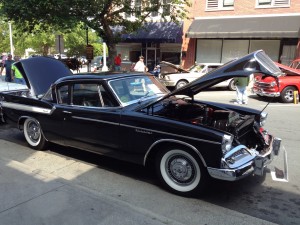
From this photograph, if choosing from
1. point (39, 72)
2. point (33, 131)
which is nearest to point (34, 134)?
point (33, 131)

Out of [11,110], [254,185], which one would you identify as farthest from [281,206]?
[11,110]

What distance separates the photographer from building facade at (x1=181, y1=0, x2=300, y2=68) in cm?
1852

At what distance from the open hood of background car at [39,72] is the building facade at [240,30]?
45.2 feet

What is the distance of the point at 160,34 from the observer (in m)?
21.7

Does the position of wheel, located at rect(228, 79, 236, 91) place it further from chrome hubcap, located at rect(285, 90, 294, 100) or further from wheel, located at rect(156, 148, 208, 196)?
wheel, located at rect(156, 148, 208, 196)

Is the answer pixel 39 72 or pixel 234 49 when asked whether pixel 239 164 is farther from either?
pixel 234 49

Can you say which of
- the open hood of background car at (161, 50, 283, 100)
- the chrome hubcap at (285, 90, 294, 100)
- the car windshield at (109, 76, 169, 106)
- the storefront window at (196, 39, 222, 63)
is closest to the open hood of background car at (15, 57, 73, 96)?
the car windshield at (109, 76, 169, 106)

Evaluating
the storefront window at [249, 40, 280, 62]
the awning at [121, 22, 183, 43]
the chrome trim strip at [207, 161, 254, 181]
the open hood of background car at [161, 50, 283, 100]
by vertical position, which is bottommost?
the chrome trim strip at [207, 161, 254, 181]

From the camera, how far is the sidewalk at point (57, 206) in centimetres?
345

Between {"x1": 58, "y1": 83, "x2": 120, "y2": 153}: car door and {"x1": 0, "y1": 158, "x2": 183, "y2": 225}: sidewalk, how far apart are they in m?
0.88

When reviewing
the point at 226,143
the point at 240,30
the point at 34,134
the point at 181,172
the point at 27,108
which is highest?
the point at 240,30

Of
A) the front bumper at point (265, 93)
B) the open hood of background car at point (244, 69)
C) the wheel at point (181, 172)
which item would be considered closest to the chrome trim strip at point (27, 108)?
the wheel at point (181, 172)

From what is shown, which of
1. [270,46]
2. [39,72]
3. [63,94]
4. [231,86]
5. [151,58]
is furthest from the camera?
[151,58]

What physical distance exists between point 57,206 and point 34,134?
2.90 m
